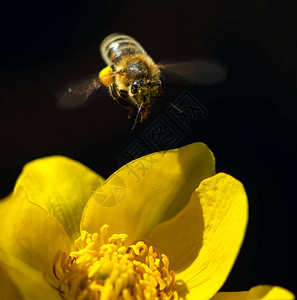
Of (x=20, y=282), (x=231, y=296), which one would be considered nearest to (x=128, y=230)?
(x=231, y=296)

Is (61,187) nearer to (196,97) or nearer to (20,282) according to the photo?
(20,282)

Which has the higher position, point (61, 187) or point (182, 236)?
point (61, 187)

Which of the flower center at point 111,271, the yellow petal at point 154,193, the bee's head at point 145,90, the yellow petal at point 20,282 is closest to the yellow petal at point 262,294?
the flower center at point 111,271

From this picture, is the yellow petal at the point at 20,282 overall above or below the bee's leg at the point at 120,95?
below

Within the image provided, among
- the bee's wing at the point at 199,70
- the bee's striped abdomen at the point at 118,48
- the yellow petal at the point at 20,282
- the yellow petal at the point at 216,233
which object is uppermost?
the bee's striped abdomen at the point at 118,48

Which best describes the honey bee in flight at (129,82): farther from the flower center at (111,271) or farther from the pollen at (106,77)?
the flower center at (111,271)

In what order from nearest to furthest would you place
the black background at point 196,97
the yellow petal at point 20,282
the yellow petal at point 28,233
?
the yellow petal at point 20,282
the yellow petal at point 28,233
the black background at point 196,97
